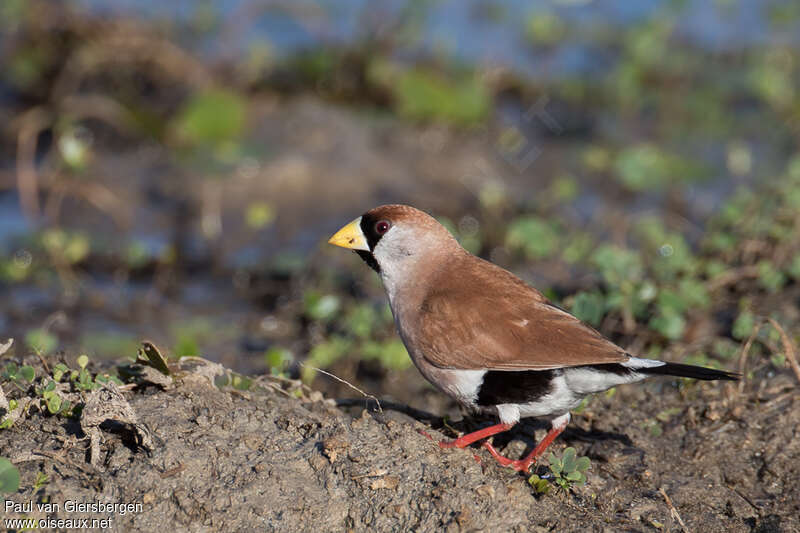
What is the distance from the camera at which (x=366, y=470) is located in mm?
3512

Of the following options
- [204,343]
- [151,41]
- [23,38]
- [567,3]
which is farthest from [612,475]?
[567,3]

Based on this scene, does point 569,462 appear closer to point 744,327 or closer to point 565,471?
point 565,471

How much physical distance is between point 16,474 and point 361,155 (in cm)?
587

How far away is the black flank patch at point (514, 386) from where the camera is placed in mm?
3756

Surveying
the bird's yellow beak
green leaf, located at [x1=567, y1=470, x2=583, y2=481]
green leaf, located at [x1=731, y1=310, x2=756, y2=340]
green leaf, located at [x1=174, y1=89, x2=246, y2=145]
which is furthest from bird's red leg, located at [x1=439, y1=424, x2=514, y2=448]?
green leaf, located at [x1=174, y1=89, x2=246, y2=145]

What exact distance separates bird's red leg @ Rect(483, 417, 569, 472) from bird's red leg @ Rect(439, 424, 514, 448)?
2.3 inches

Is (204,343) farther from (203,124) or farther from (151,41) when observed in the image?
(151,41)

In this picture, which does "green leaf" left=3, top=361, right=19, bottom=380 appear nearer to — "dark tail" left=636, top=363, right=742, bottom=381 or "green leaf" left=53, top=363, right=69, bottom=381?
"green leaf" left=53, top=363, right=69, bottom=381

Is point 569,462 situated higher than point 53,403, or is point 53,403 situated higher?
point 569,462

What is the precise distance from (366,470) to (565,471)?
786mm

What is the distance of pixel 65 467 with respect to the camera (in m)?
3.27

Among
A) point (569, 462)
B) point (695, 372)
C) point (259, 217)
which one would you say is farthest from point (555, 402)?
point (259, 217)

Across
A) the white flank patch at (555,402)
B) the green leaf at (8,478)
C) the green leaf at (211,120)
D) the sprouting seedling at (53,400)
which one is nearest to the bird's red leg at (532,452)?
the white flank patch at (555,402)

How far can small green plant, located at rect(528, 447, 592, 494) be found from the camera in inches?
140
